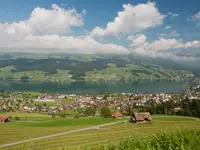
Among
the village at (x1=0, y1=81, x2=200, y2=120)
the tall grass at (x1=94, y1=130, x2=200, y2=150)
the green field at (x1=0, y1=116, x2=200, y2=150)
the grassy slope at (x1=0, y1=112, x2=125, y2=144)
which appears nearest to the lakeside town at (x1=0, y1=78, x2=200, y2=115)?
the village at (x1=0, y1=81, x2=200, y2=120)

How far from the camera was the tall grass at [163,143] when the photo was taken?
327 cm

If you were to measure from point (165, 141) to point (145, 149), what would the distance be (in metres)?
0.46

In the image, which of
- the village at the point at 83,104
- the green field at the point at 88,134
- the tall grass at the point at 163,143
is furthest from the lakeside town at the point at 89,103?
the tall grass at the point at 163,143

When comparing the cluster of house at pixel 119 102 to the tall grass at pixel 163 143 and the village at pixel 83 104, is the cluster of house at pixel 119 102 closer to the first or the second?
the village at pixel 83 104

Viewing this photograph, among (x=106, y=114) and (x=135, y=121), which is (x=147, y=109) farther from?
(x=135, y=121)

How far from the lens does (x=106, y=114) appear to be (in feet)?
211

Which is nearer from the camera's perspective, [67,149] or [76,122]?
[67,149]

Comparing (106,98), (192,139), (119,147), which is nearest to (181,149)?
(192,139)

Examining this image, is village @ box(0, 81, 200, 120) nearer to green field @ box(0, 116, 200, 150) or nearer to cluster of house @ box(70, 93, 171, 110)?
cluster of house @ box(70, 93, 171, 110)

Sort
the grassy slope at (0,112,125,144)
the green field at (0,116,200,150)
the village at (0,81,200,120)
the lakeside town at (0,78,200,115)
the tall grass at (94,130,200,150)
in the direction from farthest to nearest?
the lakeside town at (0,78,200,115)
the village at (0,81,200,120)
the grassy slope at (0,112,125,144)
the green field at (0,116,200,150)
the tall grass at (94,130,200,150)

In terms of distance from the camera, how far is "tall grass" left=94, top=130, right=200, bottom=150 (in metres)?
3.27

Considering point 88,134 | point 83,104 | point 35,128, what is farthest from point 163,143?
point 83,104

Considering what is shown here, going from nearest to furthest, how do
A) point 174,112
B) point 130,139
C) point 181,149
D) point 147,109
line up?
point 181,149 < point 130,139 < point 174,112 < point 147,109

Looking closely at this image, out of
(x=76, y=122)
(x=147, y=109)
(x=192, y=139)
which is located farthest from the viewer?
(x=147, y=109)
